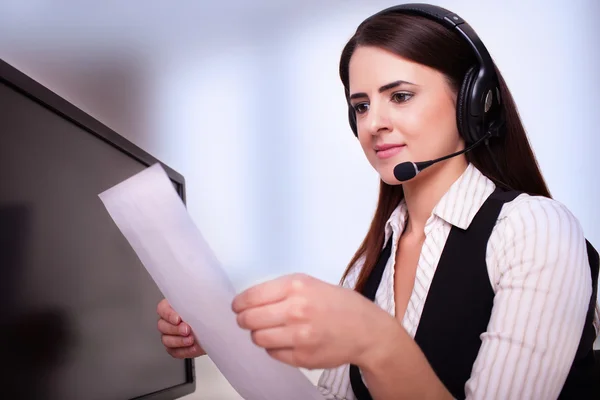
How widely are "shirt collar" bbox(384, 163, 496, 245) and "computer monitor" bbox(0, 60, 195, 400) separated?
55 centimetres

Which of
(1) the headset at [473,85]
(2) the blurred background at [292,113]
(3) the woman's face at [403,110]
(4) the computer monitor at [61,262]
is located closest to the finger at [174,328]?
(4) the computer monitor at [61,262]

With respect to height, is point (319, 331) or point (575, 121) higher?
point (575, 121)

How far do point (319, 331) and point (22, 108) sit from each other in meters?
0.49

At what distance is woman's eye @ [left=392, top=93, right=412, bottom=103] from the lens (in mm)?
877

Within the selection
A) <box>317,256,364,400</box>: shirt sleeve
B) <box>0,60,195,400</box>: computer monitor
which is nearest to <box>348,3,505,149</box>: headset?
<box>317,256,364,400</box>: shirt sleeve

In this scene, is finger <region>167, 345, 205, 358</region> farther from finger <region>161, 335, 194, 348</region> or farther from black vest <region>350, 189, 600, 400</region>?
black vest <region>350, 189, 600, 400</region>

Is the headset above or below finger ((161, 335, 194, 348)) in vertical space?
above

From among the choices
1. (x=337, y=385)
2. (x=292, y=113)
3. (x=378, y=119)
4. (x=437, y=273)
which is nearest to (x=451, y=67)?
(x=378, y=119)

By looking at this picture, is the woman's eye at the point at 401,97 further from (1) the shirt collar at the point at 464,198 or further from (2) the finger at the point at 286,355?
(2) the finger at the point at 286,355

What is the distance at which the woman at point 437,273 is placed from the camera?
475 millimetres

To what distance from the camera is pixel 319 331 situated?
0.45 m

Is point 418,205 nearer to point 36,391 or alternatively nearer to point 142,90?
point 36,391

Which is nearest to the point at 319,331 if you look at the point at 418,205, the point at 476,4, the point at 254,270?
the point at 418,205

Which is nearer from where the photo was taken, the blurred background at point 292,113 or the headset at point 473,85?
the headset at point 473,85
